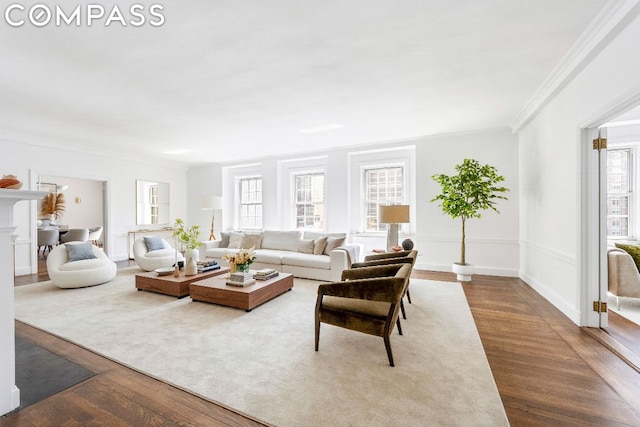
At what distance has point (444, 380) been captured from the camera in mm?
1976

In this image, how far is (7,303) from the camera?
166cm

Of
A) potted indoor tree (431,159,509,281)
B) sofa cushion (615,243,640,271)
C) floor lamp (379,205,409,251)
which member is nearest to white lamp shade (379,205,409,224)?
floor lamp (379,205,409,251)

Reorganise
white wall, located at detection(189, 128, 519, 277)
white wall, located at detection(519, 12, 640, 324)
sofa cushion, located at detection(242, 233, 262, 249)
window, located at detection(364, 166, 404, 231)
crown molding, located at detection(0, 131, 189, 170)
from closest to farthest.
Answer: white wall, located at detection(519, 12, 640, 324) < white wall, located at detection(189, 128, 519, 277) < crown molding, located at detection(0, 131, 189, 170) < sofa cushion, located at detection(242, 233, 262, 249) < window, located at detection(364, 166, 404, 231)

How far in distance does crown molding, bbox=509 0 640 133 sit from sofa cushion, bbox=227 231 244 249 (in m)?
5.60

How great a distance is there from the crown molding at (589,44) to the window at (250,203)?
6.19 meters

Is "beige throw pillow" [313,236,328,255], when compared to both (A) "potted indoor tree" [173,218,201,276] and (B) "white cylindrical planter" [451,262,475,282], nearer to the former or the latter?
(A) "potted indoor tree" [173,218,201,276]

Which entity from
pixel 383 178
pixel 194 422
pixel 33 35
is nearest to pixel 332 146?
pixel 383 178

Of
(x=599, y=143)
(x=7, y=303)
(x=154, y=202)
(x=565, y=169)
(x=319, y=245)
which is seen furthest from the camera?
(x=154, y=202)

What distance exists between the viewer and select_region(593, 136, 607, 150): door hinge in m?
2.77

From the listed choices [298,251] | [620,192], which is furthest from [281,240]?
[620,192]

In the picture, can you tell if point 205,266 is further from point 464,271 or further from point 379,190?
point 464,271

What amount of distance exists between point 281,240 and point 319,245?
3.24 ft

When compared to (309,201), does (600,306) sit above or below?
below

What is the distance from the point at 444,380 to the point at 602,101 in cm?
275
